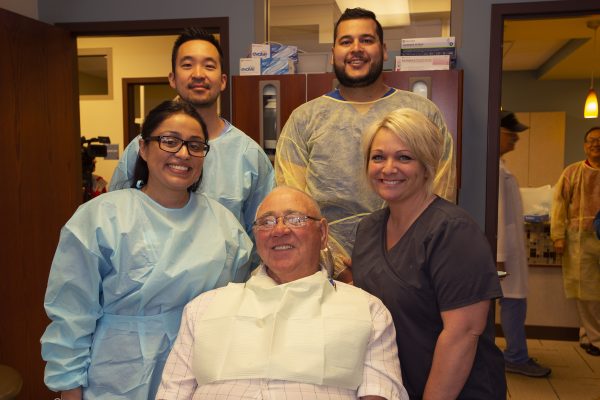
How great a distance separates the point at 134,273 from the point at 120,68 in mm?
4343

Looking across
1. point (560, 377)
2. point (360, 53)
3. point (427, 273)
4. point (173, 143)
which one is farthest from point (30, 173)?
point (560, 377)

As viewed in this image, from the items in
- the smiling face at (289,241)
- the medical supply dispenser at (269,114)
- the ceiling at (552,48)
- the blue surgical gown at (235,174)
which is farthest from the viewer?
the ceiling at (552,48)

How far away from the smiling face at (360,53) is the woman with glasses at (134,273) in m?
0.73

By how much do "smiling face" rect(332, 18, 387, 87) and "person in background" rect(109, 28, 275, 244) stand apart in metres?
0.47

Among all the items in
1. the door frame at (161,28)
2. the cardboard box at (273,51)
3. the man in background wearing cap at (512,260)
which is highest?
the door frame at (161,28)

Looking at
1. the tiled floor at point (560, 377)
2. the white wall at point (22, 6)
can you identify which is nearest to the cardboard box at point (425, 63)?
the tiled floor at point (560, 377)

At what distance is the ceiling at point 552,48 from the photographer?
5.23 m

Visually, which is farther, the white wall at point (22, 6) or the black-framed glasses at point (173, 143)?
the white wall at point (22, 6)

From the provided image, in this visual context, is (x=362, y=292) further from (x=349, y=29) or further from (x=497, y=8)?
(x=497, y=8)

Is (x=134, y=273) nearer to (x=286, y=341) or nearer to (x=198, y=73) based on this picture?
(x=286, y=341)

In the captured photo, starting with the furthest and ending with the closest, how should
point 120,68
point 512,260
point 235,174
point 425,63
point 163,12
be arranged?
1. point 120,68
2. point 512,260
3. point 163,12
4. point 425,63
5. point 235,174

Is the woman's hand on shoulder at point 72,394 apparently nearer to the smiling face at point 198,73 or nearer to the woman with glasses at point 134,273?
the woman with glasses at point 134,273

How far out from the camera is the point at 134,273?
150 cm

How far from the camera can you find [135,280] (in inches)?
59.1
